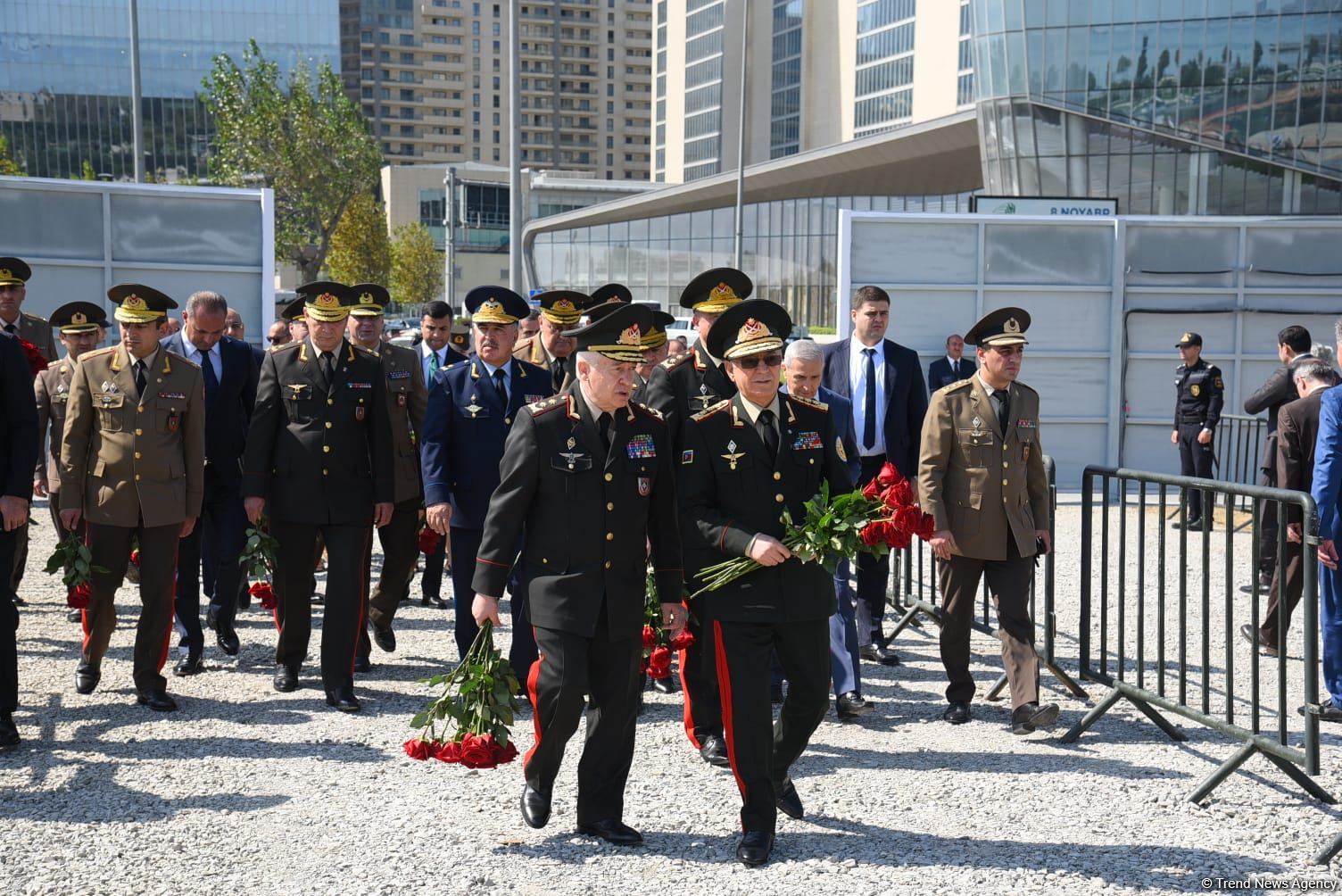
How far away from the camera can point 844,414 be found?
274 inches

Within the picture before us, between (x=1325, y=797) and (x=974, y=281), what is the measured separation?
1013cm

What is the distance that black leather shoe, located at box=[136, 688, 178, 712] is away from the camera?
269 inches

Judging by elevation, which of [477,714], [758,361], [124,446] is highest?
[758,361]

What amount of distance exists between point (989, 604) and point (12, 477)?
564 centimetres

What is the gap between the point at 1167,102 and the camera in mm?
46531

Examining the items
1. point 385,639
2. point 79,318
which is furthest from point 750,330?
point 79,318

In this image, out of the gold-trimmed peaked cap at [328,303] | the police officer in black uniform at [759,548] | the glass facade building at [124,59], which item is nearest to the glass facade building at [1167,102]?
the gold-trimmed peaked cap at [328,303]

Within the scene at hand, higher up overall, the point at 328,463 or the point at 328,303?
the point at 328,303

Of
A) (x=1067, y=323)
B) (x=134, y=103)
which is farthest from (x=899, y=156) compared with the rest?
(x=1067, y=323)

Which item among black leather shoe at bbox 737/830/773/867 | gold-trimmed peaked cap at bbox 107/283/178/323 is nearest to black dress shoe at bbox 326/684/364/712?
gold-trimmed peaked cap at bbox 107/283/178/323

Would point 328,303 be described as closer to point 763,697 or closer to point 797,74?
point 763,697

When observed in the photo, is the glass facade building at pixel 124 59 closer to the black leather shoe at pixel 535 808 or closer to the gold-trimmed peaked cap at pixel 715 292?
the gold-trimmed peaked cap at pixel 715 292

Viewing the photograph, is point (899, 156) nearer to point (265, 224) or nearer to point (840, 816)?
point (265, 224)

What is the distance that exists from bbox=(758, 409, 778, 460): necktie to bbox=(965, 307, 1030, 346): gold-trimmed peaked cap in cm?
195
